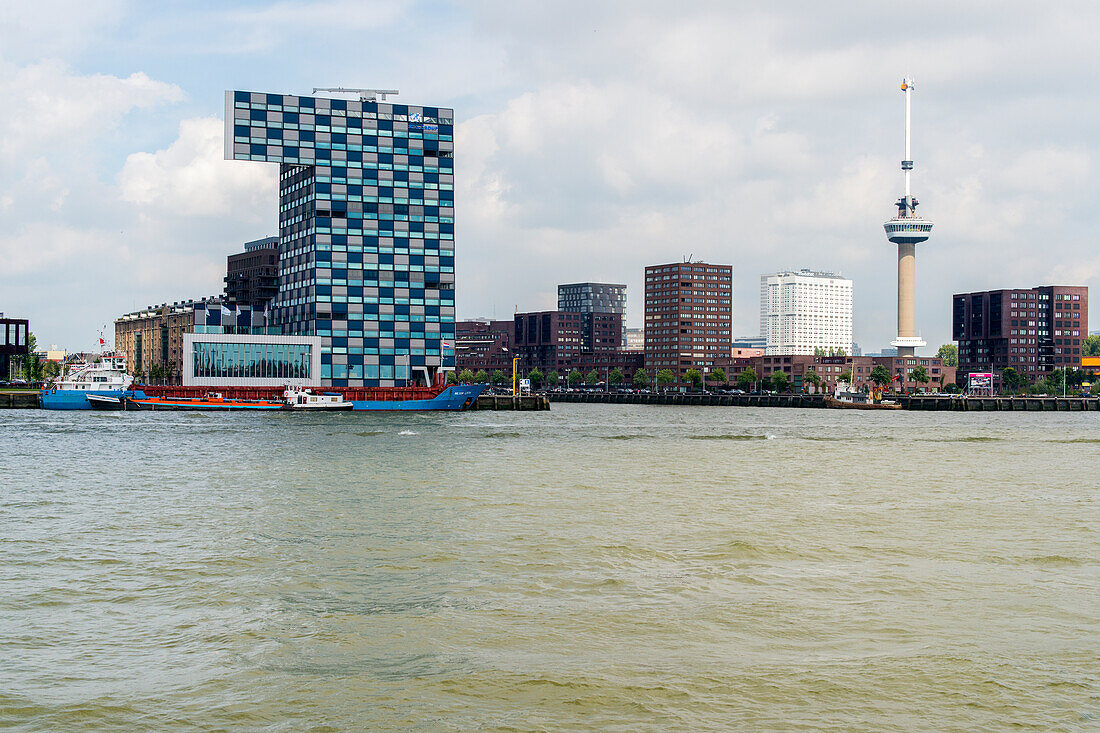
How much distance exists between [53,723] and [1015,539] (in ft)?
76.9

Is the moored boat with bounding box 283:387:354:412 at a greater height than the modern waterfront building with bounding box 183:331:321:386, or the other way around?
the modern waterfront building with bounding box 183:331:321:386

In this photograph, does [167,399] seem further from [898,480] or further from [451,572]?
[451,572]

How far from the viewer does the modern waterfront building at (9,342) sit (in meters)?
180

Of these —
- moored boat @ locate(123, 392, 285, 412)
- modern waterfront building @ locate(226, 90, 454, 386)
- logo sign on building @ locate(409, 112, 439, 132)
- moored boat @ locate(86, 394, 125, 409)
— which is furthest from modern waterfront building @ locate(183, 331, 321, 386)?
logo sign on building @ locate(409, 112, 439, 132)

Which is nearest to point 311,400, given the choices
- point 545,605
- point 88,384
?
point 88,384

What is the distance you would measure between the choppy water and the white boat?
81.7 metres

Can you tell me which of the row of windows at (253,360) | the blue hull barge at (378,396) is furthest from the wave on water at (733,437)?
the row of windows at (253,360)

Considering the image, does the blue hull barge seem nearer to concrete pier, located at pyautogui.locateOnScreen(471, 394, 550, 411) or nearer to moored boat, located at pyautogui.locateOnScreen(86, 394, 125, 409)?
moored boat, located at pyautogui.locateOnScreen(86, 394, 125, 409)

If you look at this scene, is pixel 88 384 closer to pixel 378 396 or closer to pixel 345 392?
pixel 345 392

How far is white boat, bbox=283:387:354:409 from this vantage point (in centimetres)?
12306

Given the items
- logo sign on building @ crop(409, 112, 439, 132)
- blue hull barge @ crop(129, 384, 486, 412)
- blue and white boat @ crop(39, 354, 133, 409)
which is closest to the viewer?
blue and white boat @ crop(39, 354, 133, 409)

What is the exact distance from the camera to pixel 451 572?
2141cm

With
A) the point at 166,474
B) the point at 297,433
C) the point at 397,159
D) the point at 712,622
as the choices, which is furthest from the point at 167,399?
the point at 712,622

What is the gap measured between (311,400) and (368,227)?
29.5 metres
